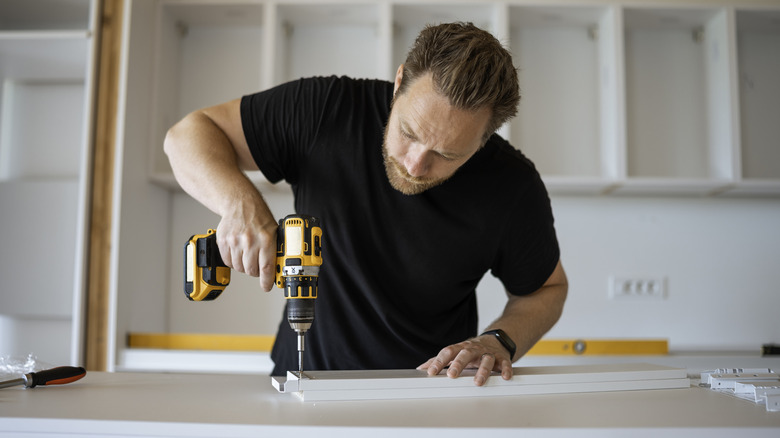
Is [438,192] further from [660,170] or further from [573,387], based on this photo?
[660,170]

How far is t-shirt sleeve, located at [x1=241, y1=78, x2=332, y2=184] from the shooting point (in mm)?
1367

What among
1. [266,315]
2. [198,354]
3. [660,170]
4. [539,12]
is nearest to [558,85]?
[539,12]

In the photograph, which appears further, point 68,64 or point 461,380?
point 68,64

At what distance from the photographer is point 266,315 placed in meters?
2.75

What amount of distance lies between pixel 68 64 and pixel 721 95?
2.65 meters

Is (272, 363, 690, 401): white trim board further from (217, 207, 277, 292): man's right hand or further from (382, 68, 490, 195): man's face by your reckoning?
(382, 68, 490, 195): man's face

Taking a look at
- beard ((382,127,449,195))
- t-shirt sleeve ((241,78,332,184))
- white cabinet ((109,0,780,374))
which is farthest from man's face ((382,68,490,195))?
white cabinet ((109,0,780,374))

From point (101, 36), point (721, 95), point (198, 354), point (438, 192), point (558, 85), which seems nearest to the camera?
point (438, 192)

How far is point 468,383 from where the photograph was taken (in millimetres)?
1003

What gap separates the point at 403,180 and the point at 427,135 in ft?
0.45

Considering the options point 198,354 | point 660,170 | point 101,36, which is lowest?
point 198,354

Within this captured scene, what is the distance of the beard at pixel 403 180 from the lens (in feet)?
4.14

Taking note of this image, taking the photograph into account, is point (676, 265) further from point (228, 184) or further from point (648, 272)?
point (228, 184)

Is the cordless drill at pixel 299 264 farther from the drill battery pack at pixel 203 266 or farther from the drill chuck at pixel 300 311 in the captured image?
the drill battery pack at pixel 203 266
